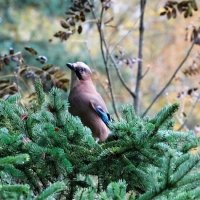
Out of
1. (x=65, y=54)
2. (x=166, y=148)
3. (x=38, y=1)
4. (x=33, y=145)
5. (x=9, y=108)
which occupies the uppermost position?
(x=38, y=1)

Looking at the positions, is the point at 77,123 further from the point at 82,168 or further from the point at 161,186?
the point at 161,186

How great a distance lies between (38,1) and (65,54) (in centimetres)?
152

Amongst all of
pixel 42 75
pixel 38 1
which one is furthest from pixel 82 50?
pixel 42 75

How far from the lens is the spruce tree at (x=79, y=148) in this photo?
2441 mm

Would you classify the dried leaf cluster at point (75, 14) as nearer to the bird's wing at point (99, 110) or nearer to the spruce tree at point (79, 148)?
the bird's wing at point (99, 110)

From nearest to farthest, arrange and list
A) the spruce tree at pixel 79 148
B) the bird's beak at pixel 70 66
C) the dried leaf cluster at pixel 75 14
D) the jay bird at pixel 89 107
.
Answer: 1. the spruce tree at pixel 79 148
2. the jay bird at pixel 89 107
3. the bird's beak at pixel 70 66
4. the dried leaf cluster at pixel 75 14

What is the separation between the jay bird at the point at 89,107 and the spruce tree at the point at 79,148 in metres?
1.41

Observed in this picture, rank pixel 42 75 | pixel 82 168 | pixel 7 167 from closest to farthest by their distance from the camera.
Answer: pixel 7 167
pixel 82 168
pixel 42 75

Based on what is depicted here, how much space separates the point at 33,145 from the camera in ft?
8.12

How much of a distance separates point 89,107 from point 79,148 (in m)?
1.74

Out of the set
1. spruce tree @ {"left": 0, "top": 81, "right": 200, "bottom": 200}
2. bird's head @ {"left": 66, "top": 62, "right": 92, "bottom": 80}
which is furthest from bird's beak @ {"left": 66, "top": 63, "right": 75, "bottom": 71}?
spruce tree @ {"left": 0, "top": 81, "right": 200, "bottom": 200}

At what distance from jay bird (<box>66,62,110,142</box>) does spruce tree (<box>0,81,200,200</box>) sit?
1405 millimetres

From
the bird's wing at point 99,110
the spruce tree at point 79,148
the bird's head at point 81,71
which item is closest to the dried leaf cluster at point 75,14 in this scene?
the bird's head at point 81,71

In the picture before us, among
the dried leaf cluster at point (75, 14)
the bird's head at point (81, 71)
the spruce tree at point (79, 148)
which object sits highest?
the dried leaf cluster at point (75, 14)
